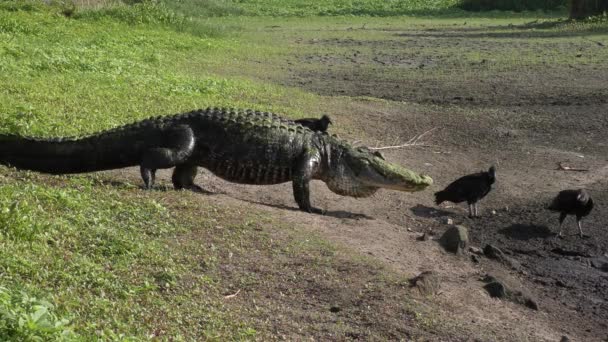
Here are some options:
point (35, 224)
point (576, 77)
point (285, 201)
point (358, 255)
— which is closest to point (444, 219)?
point (285, 201)

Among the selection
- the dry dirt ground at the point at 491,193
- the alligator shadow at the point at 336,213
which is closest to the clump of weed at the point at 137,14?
the dry dirt ground at the point at 491,193

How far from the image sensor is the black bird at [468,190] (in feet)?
36.0

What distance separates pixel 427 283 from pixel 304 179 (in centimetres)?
266

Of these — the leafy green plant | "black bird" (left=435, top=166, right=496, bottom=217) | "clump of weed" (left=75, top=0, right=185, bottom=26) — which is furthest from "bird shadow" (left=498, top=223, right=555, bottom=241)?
"clump of weed" (left=75, top=0, right=185, bottom=26)

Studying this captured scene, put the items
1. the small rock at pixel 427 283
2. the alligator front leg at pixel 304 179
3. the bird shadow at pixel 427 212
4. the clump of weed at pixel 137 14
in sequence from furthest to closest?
1. the clump of weed at pixel 137 14
2. the bird shadow at pixel 427 212
3. the alligator front leg at pixel 304 179
4. the small rock at pixel 427 283

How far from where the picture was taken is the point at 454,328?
694cm

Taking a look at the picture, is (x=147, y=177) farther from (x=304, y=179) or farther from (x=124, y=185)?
(x=304, y=179)

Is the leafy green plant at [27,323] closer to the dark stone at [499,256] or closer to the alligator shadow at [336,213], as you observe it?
the alligator shadow at [336,213]

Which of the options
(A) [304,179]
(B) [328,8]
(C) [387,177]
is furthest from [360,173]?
(B) [328,8]

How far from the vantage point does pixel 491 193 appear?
39.5 feet

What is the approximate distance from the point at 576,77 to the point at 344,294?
13.9 meters

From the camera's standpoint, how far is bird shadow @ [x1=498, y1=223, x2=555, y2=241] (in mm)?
10680

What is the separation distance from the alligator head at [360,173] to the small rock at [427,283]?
8.96ft

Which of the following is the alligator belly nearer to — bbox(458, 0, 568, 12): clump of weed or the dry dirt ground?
the dry dirt ground
